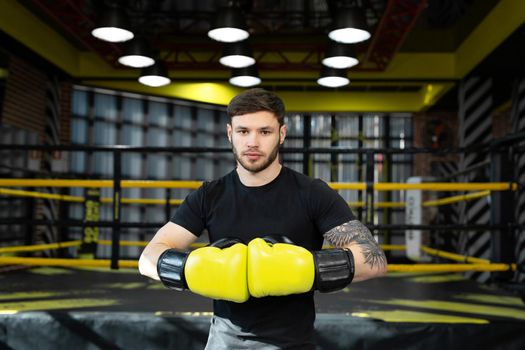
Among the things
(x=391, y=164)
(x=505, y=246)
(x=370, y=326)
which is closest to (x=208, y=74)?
(x=391, y=164)

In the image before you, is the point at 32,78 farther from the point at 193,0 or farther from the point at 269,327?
the point at 269,327

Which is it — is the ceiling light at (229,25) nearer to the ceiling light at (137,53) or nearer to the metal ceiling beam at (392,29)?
the ceiling light at (137,53)

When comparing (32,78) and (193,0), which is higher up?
(193,0)

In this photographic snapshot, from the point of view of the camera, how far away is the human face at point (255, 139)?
143 cm

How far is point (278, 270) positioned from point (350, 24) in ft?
13.2

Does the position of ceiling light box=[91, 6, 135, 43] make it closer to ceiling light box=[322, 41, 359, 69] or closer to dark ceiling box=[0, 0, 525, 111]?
dark ceiling box=[0, 0, 525, 111]

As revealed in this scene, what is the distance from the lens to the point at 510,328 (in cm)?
264

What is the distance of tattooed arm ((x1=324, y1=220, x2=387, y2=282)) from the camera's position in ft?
4.68

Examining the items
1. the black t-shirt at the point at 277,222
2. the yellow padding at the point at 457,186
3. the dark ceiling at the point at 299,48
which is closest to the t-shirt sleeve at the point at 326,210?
the black t-shirt at the point at 277,222

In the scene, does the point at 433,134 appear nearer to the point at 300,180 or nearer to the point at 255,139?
the point at 300,180

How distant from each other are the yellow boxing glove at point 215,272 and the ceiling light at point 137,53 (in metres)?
4.67

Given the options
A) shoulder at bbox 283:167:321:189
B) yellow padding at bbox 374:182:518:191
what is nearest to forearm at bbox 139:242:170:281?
shoulder at bbox 283:167:321:189

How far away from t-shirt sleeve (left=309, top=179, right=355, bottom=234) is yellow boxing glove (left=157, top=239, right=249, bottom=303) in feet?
0.79

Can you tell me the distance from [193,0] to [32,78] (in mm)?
3309
